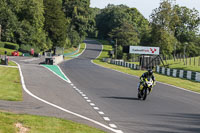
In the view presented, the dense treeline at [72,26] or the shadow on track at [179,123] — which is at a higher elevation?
the dense treeline at [72,26]

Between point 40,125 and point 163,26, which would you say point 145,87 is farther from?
point 163,26

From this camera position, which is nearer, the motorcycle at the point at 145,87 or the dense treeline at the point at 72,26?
the motorcycle at the point at 145,87

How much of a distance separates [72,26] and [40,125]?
12746cm

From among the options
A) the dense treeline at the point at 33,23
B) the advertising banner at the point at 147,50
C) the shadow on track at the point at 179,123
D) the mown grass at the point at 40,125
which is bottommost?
the shadow on track at the point at 179,123

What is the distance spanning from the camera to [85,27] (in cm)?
13762

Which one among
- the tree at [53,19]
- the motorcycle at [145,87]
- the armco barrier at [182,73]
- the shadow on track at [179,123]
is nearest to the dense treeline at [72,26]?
the tree at [53,19]

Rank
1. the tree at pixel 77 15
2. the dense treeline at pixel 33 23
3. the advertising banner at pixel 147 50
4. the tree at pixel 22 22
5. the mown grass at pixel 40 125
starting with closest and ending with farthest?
the mown grass at pixel 40 125
the advertising banner at pixel 147 50
the tree at pixel 22 22
the dense treeline at pixel 33 23
the tree at pixel 77 15

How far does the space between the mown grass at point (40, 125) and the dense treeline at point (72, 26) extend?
56.6 m

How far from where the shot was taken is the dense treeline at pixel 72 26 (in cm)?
8814

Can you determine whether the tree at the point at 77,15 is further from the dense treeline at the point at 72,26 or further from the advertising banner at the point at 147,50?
the advertising banner at the point at 147,50

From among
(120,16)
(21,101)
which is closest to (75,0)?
(120,16)

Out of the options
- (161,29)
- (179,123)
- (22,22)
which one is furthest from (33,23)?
(179,123)

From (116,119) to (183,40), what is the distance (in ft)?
378

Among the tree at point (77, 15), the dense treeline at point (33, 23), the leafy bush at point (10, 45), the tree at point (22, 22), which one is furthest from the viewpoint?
the tree at point (77, 15)
